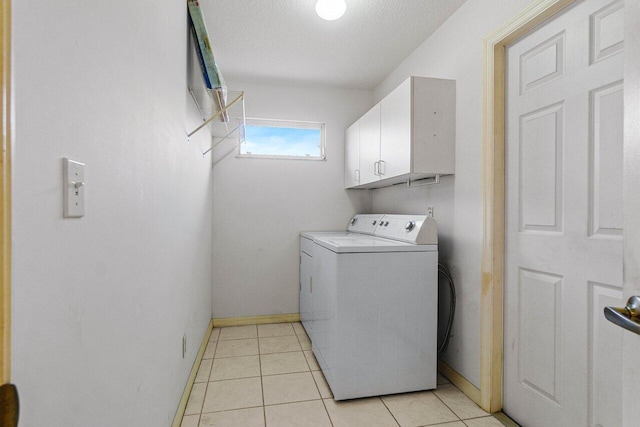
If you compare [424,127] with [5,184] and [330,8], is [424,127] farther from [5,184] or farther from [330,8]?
[5,184]

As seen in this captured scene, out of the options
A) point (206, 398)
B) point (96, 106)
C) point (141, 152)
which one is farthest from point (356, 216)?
point (96, 106)

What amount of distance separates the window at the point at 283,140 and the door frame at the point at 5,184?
2.89 meters

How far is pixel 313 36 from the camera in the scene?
7.89ft

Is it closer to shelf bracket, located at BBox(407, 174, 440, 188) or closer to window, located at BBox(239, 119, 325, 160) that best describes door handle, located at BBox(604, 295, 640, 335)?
shelf bracket, located at BBox(407, 174, 440, 188)

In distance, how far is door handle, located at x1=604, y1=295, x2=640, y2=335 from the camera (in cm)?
61

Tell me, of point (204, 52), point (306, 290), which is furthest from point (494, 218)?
point (204, 52)

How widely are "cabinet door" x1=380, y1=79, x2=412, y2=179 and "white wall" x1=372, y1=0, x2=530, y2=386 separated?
33cm

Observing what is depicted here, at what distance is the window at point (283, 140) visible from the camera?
130 inches

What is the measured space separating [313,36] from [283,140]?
1177 mm

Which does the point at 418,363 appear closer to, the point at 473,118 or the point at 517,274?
the point at 517,274

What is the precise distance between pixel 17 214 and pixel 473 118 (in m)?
2.11

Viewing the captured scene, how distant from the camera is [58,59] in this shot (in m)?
0.60

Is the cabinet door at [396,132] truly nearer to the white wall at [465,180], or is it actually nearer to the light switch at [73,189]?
the white wall at [465,180]

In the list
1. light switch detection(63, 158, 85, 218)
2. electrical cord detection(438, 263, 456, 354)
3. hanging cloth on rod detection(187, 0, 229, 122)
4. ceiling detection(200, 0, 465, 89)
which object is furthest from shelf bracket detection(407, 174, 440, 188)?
light switch detection(63, 158, 85, 218)
